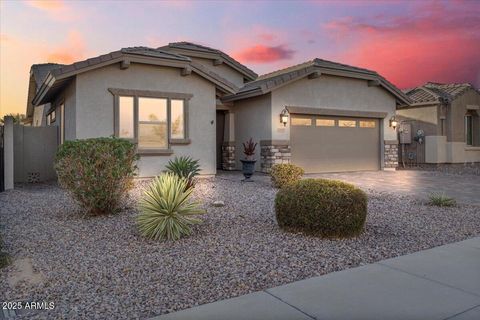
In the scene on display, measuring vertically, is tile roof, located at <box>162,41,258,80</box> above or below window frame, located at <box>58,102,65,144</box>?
above

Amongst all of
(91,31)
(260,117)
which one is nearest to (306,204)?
(260,117)

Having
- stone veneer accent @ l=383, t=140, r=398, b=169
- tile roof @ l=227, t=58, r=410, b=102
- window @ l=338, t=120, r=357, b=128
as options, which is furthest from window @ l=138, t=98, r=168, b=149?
stone veneer accent @ l=383, t=140, r=398, b=169

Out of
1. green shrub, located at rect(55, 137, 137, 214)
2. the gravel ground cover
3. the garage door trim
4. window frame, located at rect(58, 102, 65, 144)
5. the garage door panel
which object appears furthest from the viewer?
the garage door panel

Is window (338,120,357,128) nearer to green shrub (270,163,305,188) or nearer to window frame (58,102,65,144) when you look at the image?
green shrub (270,163,305,188)

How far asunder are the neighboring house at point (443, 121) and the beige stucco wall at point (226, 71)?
9.24 metres

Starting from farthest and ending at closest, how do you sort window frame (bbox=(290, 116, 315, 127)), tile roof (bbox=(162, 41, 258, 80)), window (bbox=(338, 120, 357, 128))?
tile roof (bbox=(162, 41, 258, 80))
window (bbox=(338, 120, 357, 128))
window frame (bbox=(290, 116, 315, 127))

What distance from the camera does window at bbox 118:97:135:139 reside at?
13.3 meters

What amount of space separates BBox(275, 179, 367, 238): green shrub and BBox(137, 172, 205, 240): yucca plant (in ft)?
4.98

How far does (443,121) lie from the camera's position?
22.9 m

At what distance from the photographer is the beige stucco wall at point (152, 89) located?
12797 millimetres

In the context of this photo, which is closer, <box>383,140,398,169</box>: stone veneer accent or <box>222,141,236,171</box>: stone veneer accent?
<box>222,141,236,171</box>: stone veneer accent

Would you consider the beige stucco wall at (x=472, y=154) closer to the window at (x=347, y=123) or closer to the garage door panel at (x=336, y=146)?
the garage door panel at (x=336, y=146)

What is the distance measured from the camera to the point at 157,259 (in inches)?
201

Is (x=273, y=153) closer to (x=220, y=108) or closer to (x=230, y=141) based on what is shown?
(x=230, y=141)
